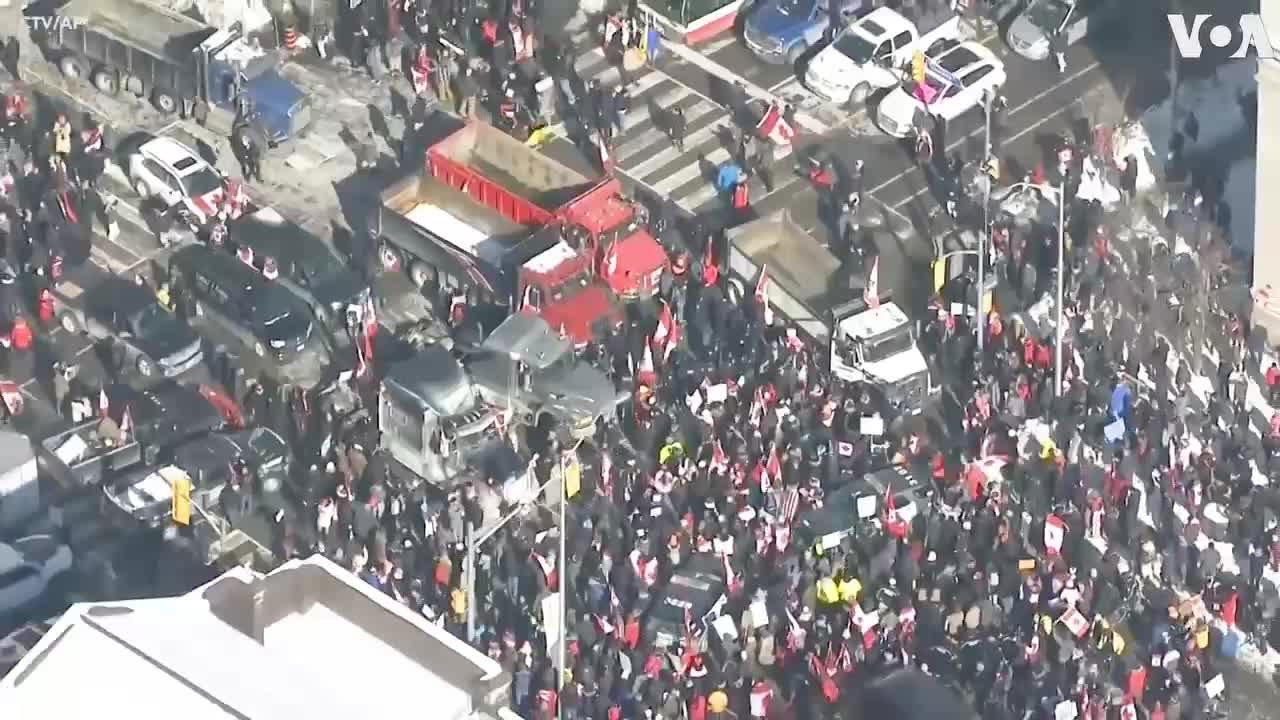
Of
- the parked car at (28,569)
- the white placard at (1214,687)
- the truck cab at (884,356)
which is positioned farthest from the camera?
the truck cab at (884,356)

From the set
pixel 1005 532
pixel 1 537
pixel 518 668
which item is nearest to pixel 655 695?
pixel 518 668

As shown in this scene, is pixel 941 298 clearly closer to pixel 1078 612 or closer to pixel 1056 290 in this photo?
pixel 1056 290

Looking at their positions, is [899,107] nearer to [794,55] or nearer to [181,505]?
[794,55]

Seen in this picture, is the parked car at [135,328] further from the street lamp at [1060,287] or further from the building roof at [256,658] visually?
the street lamp at [1060,287]

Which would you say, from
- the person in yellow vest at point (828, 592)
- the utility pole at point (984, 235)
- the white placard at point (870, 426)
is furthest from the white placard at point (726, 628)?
the utility pole at point (984, 235)

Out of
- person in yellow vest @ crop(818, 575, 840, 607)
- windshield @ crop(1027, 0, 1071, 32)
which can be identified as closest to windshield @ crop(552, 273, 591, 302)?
person in yellow vest @ crop(818, 575, 840, 607)

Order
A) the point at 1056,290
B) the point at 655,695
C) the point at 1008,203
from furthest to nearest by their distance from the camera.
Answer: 1. the point at 1008,203
2. the point at 1056,290
3. the point at 655,695

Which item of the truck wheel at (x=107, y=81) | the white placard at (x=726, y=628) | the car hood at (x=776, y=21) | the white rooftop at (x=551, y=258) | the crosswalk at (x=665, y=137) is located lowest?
the truck wheel at (x=107, y=81)
